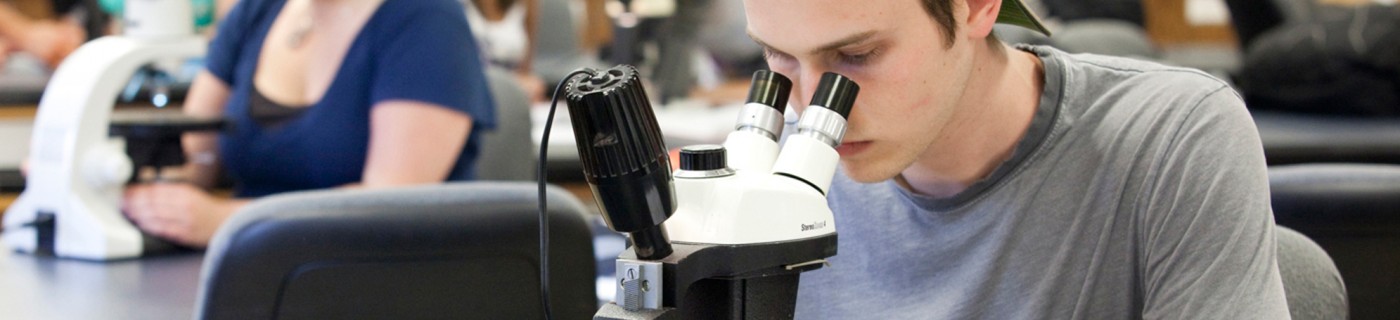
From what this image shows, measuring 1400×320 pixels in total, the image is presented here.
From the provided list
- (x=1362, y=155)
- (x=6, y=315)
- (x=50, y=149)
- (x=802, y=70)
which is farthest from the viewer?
(x=1362, y=155)

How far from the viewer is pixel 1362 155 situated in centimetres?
326

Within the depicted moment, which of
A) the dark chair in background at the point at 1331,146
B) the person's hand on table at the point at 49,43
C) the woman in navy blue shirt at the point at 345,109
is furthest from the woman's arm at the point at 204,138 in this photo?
the dark chair in background at the point at 1331,146

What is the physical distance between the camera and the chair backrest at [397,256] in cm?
129

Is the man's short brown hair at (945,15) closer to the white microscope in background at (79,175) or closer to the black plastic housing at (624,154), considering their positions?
the black plastic housing at (624,154)

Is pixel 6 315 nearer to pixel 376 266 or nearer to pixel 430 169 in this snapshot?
pixel 376 266

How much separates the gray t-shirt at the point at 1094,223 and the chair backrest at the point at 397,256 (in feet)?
0.96

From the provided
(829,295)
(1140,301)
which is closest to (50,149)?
(829,295)

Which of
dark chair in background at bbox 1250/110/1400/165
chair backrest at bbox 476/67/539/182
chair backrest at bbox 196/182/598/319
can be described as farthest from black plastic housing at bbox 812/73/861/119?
dark chair in background at bbox 1250/110/1400/165

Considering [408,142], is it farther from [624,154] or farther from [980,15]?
[624,154]

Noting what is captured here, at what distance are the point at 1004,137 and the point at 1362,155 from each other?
2430mm

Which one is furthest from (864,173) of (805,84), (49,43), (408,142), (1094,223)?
(49,43)

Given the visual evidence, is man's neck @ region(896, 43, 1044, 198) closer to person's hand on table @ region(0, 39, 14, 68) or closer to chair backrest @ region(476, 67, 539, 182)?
chair backrest @ region(476, 67, 539, 182)

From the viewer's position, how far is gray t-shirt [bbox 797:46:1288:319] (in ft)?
3.41

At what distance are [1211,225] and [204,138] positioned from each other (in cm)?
157
